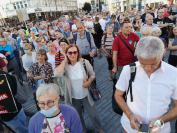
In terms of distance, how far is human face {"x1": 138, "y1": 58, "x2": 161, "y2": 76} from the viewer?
78.5 inches

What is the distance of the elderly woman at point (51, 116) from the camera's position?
2.54 m

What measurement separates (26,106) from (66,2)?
90729 mm

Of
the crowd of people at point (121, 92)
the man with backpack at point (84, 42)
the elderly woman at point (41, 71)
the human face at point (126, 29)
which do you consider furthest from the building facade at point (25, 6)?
the crowd of people at point (121, 92)

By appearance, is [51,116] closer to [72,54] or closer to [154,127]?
[154,127]

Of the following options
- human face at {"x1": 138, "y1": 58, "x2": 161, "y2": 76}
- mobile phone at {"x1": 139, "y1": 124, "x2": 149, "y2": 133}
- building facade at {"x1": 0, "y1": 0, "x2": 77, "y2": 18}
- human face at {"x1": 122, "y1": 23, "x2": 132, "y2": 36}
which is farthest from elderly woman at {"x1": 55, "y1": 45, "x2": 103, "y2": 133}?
building facade at {"x1": 0, "y1": 0, "x2": 77, "y2": 18}

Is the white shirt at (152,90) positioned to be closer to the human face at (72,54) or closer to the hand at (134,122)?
the hand at (134,122)

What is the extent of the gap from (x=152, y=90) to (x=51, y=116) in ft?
3.71

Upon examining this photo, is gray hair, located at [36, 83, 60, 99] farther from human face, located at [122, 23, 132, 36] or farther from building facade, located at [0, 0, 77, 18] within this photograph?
building facade, located at [0, 0, 77, 18]

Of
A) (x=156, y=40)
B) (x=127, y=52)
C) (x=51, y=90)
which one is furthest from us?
(x=127, y=52)

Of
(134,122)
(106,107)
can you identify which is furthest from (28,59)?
(134,122)

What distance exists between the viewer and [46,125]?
2613 millimetres

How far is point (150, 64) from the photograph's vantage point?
6.64 feet

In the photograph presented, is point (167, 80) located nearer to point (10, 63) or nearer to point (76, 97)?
point (76, 97)

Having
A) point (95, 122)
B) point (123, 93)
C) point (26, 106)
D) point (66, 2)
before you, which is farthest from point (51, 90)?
point (66, 2)
